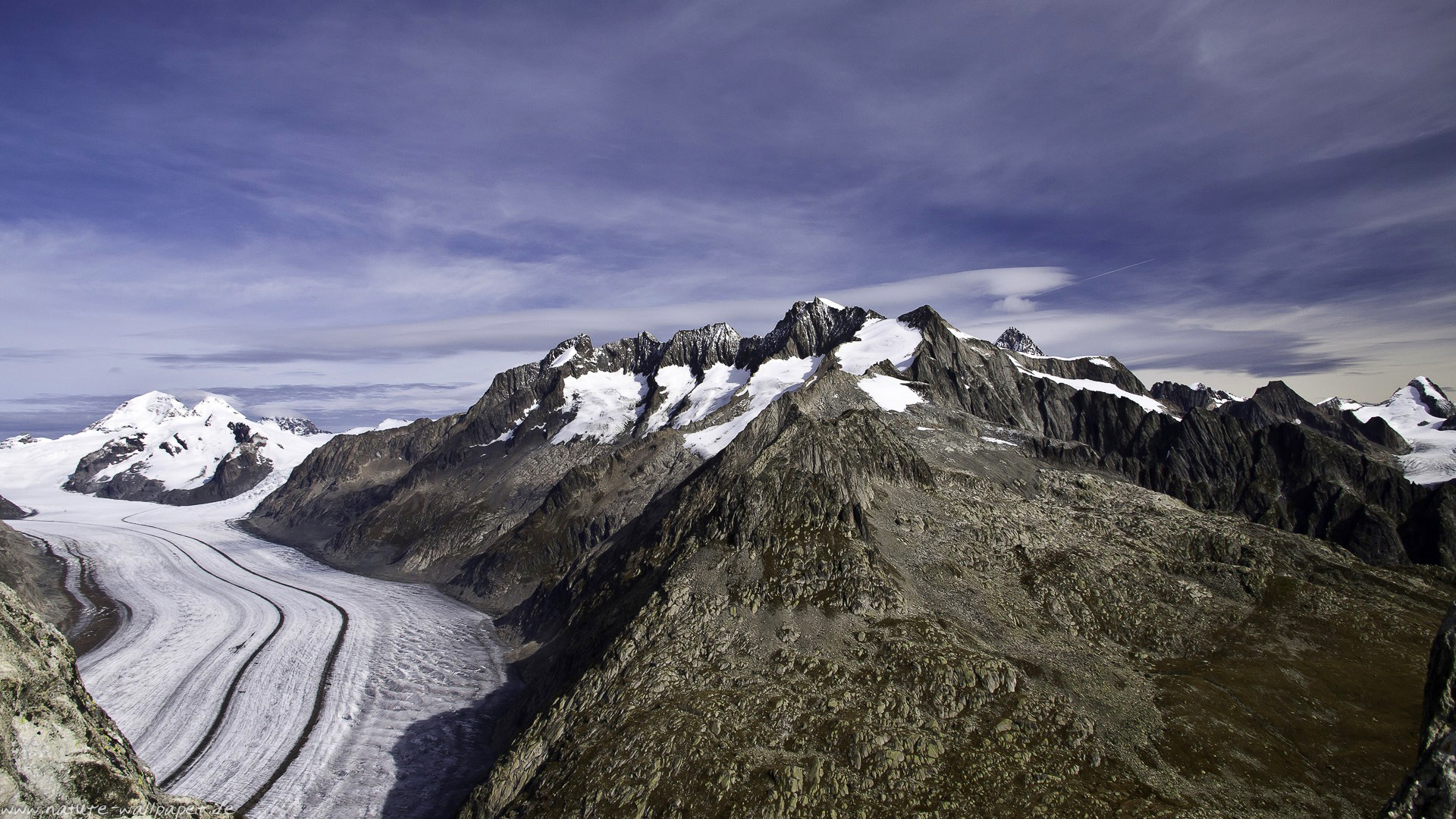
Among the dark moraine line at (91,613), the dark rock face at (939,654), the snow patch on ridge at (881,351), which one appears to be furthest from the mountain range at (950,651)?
the dark moraine line at (91,613)

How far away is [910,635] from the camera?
208 ft

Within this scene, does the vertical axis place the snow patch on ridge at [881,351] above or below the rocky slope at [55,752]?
above

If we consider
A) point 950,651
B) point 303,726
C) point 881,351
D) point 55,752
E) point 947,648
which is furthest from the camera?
point 881,351

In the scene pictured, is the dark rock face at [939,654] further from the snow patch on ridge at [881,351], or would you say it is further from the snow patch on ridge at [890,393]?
the snow patch on ridge at [881,351]

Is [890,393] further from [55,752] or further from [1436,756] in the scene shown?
[55,752]

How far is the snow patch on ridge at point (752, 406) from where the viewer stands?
6250 inches

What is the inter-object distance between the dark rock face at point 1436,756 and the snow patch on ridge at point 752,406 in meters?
126

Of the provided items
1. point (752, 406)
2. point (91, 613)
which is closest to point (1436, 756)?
point (752, 406)

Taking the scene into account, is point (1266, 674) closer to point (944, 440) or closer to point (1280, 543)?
point (1280, 543)

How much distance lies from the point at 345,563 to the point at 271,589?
48076mm

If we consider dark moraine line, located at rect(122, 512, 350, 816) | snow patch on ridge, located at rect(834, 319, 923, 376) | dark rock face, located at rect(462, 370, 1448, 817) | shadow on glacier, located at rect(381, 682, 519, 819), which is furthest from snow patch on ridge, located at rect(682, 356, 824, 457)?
dark moraine line, located at rect(122, 512, 350, 816)

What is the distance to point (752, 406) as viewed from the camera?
179250 millimetres

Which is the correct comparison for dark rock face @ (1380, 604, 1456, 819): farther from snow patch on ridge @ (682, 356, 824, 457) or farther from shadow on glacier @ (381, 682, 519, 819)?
snow patch on ridge @ (682, 356, 824, 457)

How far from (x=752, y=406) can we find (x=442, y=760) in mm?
119684
